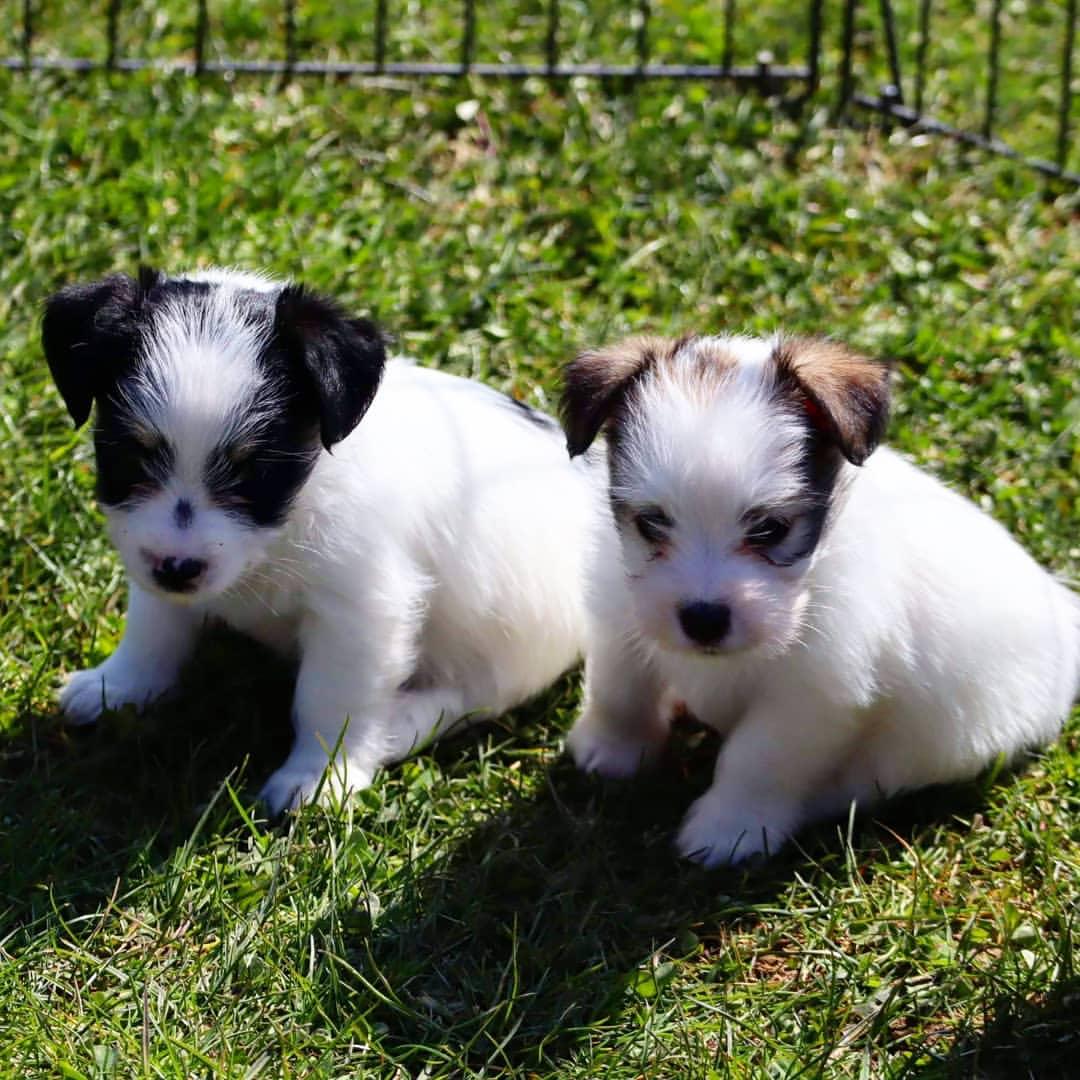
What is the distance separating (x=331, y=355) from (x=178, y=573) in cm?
72

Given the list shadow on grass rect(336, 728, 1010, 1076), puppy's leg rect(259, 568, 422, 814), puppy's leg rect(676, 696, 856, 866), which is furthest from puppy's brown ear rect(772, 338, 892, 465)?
puppy's leg rect(259, 568, 422, 814)

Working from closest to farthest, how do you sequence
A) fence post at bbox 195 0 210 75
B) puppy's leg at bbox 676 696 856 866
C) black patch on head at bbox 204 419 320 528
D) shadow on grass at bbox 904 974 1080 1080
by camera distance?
shadow on grass at bbox 904 974 1080 1080
black patch on head at bbox 204 419 320 528
puppy's leg at bbox 676 696 856 866
fence post at bbox 195 0 210 75

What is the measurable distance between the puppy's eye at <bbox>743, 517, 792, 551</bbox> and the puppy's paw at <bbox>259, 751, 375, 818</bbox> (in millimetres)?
1400

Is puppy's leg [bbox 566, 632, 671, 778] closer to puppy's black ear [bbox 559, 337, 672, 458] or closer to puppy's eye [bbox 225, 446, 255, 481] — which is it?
puppy's black ear [bbox 559, 337, 672, 458]

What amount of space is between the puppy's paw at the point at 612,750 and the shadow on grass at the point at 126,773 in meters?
0.94

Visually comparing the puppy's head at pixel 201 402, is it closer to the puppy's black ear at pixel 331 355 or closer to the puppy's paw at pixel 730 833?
the puppy's black ear at pixel 331 355

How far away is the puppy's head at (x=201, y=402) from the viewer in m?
4.44

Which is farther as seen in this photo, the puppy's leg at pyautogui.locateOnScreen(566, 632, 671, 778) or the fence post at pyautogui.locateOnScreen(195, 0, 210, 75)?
the fence post at pyautogui.locateOnScreen(195, 0, 210, 75)

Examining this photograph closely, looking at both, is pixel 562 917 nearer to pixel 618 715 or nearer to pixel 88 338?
pixel 618 715

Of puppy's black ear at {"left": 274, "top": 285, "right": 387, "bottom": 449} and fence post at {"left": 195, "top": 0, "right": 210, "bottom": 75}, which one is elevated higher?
fence post at {"left": 195, "top": 0, "right": 210, "bottom": 75}

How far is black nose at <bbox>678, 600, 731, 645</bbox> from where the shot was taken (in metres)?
4.26

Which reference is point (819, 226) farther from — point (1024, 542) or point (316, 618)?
point (316, 618)

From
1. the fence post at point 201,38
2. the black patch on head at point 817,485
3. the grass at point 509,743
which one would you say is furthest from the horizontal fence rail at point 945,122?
the black patch on head at point 817,485

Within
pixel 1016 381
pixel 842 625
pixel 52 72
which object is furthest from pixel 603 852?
pixel 52 72
